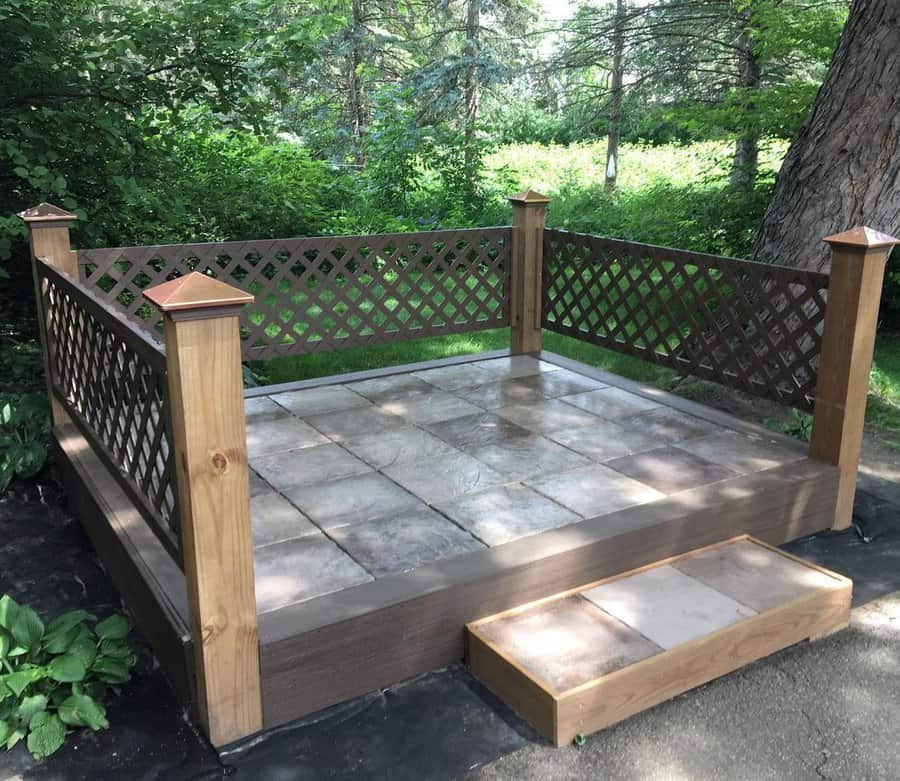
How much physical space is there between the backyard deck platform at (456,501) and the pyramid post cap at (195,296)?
3.10 ft

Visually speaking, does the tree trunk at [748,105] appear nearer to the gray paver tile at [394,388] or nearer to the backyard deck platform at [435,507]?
the backyard deck platform at [435,507]

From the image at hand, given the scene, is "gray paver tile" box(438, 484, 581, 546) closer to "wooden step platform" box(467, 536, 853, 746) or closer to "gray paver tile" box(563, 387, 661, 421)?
"wooden step platform" box(467, 536, 853, 746)

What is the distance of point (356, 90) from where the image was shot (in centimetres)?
1346

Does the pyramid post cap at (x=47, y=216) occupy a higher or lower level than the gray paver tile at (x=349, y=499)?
higher

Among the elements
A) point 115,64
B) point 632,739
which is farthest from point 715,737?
point 115,64

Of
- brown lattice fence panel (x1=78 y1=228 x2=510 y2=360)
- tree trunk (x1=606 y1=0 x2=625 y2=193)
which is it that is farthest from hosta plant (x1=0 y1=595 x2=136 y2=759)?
tree trunk (x1=606 y1=0 x2=625 y2=193)

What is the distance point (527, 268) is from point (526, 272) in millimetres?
24

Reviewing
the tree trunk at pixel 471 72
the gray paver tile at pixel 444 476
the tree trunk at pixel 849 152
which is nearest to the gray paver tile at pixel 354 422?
the gray paver tile at pixel 444 476

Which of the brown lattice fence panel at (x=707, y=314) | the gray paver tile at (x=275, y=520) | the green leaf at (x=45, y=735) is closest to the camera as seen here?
the green leaf at (x=45, y=735)

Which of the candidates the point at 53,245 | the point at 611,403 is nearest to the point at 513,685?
the point at 611,403

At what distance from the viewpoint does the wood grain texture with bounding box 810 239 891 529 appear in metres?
3.30

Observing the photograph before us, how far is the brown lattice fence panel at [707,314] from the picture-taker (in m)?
3.74

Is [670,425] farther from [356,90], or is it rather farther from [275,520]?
[356,90]

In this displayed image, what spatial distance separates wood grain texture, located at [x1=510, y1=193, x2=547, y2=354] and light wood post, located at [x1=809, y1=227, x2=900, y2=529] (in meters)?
2.00
